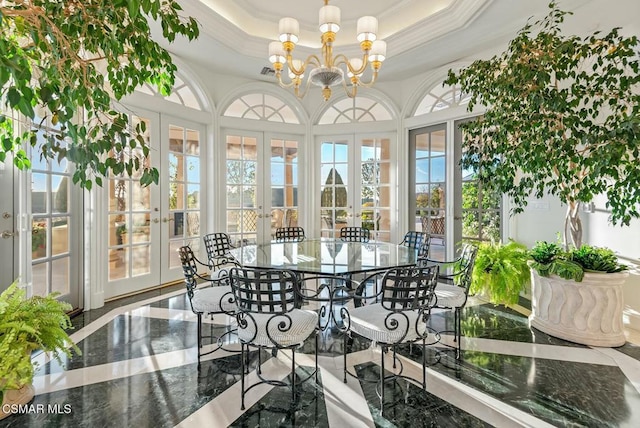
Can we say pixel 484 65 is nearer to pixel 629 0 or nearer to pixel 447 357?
pixel 629 0

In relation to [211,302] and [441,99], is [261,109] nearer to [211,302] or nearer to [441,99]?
[441,99]

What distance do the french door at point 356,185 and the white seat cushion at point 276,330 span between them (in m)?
3.48

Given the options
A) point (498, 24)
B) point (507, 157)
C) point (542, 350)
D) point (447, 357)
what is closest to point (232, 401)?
point (447, 357)

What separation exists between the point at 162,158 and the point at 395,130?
11.0 ft

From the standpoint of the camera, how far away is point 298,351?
102 inches

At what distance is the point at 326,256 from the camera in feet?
8.98

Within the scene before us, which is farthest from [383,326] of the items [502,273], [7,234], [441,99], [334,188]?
[441,99]

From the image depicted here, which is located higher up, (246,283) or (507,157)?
(507,157)

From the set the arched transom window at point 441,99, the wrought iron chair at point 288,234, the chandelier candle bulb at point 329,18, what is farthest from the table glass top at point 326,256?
the arched transom window at point 441,99

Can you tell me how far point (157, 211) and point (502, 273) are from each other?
4.05 m

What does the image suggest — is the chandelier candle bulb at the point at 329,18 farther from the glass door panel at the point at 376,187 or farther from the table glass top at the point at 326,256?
the glass door panel at the point at 376,187

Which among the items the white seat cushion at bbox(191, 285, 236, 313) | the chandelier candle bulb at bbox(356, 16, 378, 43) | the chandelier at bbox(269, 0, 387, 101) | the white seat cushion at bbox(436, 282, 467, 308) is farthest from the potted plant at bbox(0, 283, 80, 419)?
the chandelier candle bulb at bbox(356, 16, 378, 43)

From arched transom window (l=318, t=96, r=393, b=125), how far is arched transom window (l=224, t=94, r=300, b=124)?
548 millimetres

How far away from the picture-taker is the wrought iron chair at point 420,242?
3373 mm
